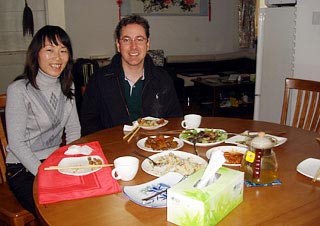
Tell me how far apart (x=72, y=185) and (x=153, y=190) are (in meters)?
0.28

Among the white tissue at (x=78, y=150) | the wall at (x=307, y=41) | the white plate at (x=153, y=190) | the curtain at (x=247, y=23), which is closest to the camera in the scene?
the white plate at (x=153, y=190)

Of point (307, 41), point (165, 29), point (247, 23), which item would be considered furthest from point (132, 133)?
point (247, 23)

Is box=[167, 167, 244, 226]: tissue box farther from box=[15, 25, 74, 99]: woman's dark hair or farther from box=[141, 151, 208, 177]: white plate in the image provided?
box=[15, 25, 74, 99]: woman's dark hair

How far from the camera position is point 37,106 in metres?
1.88

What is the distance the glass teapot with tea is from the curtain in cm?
650

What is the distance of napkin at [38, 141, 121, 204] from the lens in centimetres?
120

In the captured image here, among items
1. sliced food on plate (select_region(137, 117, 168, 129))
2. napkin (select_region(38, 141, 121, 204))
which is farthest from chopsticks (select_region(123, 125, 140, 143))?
napkin (select_region(38, 141, 121, 204))

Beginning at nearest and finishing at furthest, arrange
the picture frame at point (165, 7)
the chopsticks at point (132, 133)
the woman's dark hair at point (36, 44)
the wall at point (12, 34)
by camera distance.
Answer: the chopsticks at point (132, 133), the woman's dark hair at point (36, 44), the wall at point (12, 34), the picture frame at point (165, 7)

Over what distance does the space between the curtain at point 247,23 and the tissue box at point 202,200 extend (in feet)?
22.1

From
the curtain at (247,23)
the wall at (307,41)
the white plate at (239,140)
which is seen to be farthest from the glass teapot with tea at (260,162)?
the curtain at (247,23)

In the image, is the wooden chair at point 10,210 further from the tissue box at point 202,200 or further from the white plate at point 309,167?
the white plate at point 309,167

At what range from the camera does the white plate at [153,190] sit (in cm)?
113

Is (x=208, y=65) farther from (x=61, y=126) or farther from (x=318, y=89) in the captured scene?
(x=61, y=126)

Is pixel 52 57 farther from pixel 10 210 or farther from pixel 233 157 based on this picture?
pixel 233 157
